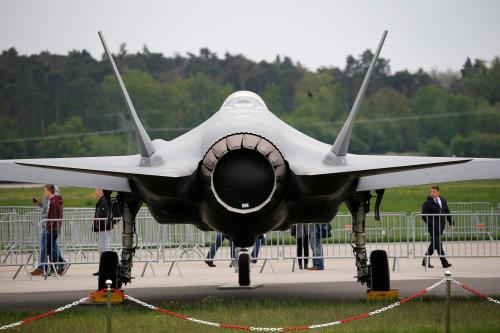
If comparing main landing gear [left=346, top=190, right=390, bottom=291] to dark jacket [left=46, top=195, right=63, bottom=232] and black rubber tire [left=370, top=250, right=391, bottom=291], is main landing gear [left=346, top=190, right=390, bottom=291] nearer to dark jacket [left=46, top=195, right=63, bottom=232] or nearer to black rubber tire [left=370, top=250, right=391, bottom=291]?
black rubber tire [left=370, top=250, right=391, bottom=291]

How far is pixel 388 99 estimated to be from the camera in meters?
73.0

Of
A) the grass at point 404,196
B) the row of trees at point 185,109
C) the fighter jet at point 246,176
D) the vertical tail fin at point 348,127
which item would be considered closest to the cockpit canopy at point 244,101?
the fighter jet at point 246,176

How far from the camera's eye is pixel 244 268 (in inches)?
683

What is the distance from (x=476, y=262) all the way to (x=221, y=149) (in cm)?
1180

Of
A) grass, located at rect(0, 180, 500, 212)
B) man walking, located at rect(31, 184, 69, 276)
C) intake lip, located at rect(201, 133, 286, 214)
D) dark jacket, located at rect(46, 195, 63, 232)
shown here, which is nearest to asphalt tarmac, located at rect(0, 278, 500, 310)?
man walking, located at rect(31, 184, 69, 276)

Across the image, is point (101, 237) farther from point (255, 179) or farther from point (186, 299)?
point (255, 179)

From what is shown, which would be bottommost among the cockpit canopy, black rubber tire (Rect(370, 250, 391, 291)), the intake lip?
black rubber tire (Rect(370, 250, 391, 291))

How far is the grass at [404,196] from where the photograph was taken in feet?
143

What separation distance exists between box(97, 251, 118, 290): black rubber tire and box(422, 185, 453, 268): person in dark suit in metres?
7.72

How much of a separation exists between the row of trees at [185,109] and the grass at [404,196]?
645 centimetres

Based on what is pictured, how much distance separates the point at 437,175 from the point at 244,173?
3.25 m

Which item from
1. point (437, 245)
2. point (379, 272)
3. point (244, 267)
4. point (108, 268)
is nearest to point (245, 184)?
point (108, 268)

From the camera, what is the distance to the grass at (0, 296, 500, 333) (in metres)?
11.7

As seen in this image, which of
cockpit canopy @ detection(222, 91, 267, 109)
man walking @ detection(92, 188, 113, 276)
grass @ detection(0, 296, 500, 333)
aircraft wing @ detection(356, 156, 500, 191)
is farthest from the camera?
man walking @ detection(92, 188, 113, 276)
